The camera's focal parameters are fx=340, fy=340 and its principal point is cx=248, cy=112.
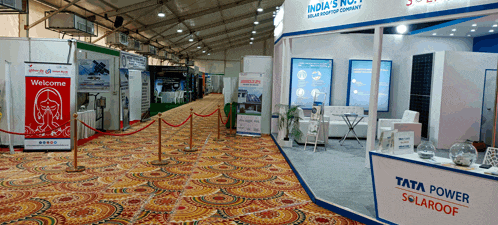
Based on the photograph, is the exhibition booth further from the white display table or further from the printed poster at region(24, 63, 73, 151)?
the white display table

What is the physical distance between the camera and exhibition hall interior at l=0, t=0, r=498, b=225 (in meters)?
3.11

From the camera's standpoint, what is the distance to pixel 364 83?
27.7 feet

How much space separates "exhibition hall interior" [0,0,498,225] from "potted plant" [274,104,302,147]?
0.04 metres

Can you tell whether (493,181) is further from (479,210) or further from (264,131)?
(264,131)

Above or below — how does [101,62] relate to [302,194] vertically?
above

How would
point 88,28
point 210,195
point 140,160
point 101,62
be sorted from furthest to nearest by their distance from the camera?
point 88,28 → point 101,62 → point 140,160 → point 210,195

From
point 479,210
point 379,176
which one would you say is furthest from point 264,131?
point 479,210

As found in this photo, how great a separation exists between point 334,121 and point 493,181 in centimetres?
574

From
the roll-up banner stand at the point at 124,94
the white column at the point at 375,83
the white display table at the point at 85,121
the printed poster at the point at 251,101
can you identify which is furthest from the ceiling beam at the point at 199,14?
the white column at the point at 375,83

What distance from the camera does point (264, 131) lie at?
8945 mm

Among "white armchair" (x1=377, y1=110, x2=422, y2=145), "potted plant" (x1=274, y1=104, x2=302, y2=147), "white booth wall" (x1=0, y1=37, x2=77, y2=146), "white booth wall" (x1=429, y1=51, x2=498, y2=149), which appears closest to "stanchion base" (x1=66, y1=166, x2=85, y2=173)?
"white booth wall" (x1=0, y1=37, x2=77, y2=146)

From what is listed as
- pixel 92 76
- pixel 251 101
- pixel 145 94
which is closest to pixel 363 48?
pixel 251 101

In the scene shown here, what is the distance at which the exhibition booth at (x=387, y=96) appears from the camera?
293 centimetres

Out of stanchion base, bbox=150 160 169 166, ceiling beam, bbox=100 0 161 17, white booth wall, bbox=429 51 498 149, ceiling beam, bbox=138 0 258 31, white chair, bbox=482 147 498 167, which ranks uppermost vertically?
ceiling beam, bbox=138 0 258 31
